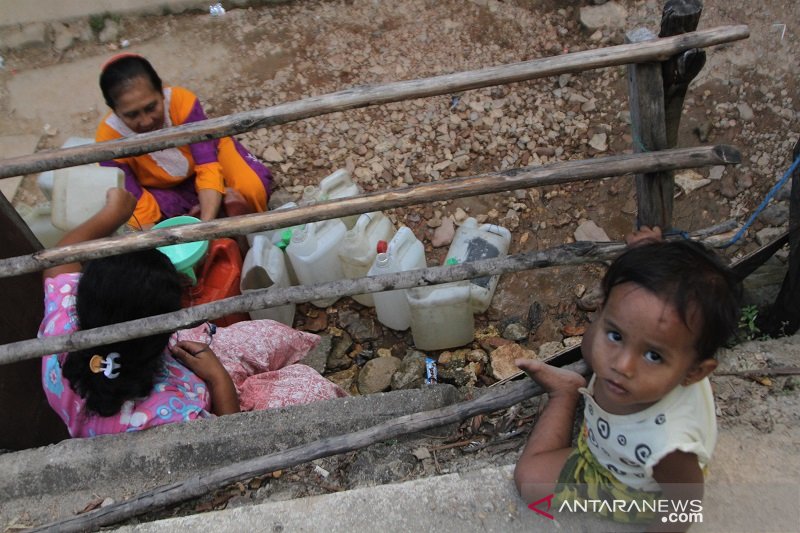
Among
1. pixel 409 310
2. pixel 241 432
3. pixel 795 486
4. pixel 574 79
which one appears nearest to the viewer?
pixel 795 486

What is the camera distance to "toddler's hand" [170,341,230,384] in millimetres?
2189

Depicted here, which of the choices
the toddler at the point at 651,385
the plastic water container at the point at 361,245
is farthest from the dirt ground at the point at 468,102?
the toddler at the point at 651,385

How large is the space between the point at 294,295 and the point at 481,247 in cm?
148

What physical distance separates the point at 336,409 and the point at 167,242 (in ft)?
2.48

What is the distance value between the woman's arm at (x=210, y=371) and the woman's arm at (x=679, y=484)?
1.44 meters

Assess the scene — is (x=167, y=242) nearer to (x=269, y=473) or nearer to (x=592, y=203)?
(x=269, y=473)

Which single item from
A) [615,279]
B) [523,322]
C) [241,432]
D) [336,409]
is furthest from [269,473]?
[523,322]

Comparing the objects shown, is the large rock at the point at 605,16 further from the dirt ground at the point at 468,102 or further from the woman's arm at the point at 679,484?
the woman's arm at the point at 679,484

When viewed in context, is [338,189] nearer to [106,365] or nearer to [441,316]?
[441,316]

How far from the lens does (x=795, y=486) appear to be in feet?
5.07

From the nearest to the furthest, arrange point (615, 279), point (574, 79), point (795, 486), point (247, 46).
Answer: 1. point (615, 279)
2. point (795, 486)
3. point (574, 79)
4. point (247, 46)

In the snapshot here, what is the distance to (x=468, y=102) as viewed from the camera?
4.02 m

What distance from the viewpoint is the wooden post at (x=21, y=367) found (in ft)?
7.68

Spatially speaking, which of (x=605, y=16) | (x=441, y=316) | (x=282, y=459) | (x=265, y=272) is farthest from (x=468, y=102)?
(x=282, y=459)
